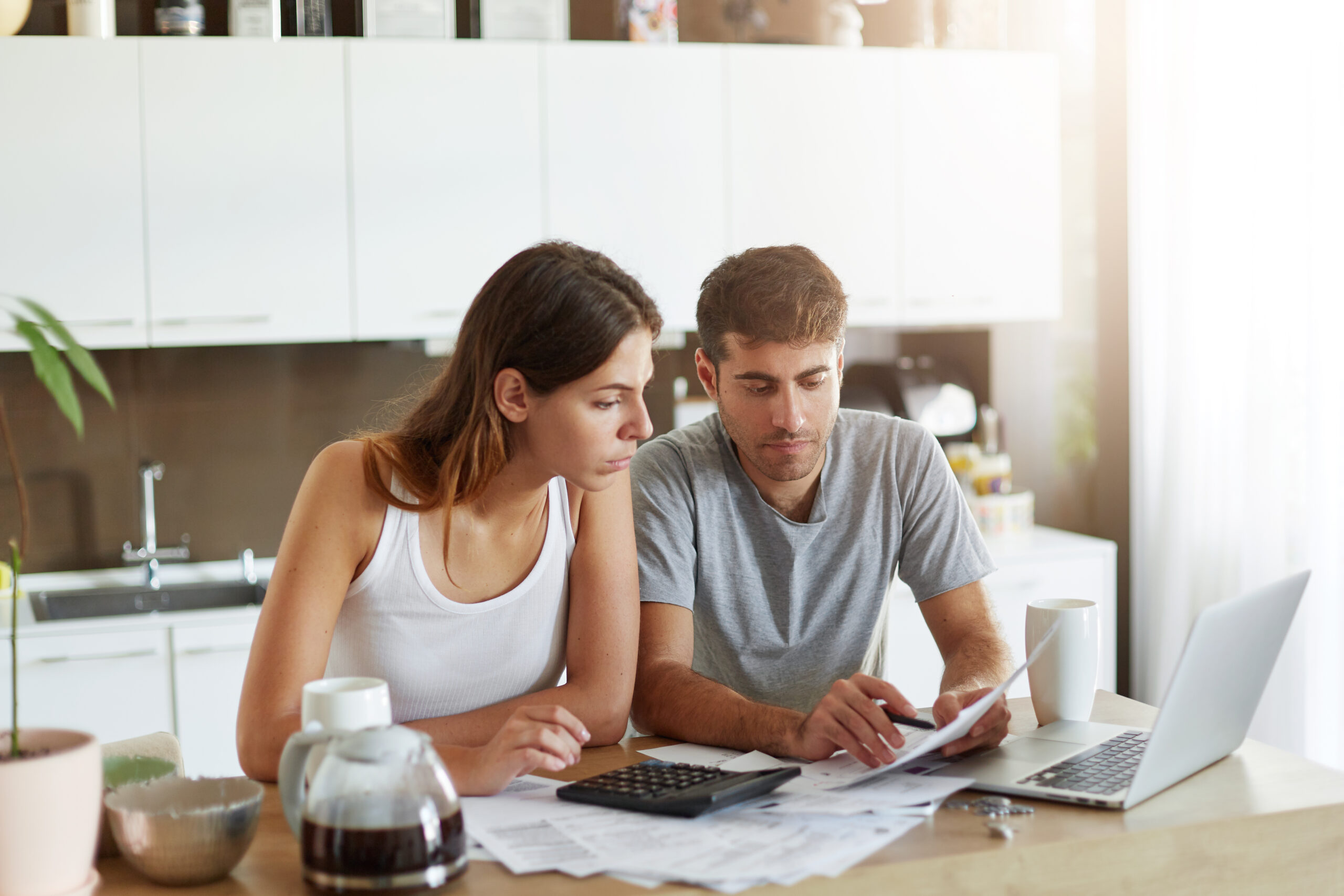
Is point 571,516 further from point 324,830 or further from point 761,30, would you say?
point 761,30

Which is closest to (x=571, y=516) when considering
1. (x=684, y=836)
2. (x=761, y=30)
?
(x=684, y=836)

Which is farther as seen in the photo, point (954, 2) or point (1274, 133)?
point (954, 2)

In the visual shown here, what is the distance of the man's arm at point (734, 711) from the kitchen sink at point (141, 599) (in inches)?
62.1

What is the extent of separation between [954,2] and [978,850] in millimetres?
2990

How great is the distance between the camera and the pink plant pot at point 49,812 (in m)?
0.90

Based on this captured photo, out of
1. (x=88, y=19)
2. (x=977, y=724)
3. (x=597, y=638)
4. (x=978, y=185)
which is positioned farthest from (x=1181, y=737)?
(x=88, y=19)

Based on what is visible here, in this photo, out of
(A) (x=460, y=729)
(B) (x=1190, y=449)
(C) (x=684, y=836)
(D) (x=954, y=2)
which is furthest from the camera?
(D) (x=954, y=2)

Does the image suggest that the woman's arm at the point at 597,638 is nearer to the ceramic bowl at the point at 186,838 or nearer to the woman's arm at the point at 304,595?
the woman's arm at the point at 304,595

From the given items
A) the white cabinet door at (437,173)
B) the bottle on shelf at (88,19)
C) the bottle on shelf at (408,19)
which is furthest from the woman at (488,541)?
the bottle on shelf at (88,19)

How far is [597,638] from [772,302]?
511 millimetres

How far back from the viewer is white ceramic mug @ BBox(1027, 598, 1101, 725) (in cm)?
140

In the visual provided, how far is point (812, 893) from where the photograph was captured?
978mm

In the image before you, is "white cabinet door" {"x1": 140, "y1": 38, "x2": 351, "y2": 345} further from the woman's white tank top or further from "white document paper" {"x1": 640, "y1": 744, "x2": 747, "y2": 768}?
"white document paper" {"x1": 640, "y1": 744, "x2": 747, "y2": 768}

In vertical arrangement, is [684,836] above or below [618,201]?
below
